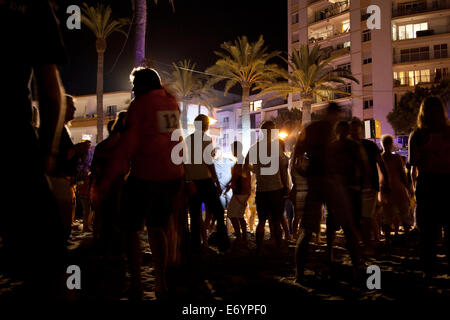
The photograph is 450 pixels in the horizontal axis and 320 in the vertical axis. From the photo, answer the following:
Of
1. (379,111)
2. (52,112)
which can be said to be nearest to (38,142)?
(52,112)

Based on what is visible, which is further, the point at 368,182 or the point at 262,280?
the point at 368,182

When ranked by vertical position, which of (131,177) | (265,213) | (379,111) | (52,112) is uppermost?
(379,111)

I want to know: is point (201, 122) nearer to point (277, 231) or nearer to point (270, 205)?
point (270, 205)

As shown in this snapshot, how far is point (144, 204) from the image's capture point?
3215 millimetres

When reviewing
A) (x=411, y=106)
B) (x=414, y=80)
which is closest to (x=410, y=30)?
(x=414, y=80)

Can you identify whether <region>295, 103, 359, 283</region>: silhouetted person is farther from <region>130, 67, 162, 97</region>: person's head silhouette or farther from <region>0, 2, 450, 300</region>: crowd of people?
<region>130, 67, 162, 97</region>: person's head silhouette

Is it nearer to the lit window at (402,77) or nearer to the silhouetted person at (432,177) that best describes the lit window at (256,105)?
the lit window at (402,77)

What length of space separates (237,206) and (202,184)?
71.2 inches

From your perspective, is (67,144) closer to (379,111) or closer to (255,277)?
(255,277)

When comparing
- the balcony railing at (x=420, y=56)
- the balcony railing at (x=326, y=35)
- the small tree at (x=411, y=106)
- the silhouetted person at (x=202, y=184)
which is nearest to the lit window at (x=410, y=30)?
the balcony railing at (x=420, y=56)

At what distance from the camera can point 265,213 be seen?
559 centimetres

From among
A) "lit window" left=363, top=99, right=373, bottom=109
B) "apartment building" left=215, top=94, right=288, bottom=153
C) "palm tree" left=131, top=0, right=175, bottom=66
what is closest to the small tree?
"lit window" left=363, top=99, right=373, bottom=109

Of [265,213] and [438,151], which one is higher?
[438,151]
